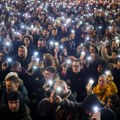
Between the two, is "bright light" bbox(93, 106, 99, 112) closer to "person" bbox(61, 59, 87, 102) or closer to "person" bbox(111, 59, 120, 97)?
"person" bbox(61, 59, 87, 102)

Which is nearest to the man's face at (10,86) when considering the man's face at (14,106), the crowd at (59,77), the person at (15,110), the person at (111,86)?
the crowd at (59,77)

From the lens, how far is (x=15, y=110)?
5336 mm

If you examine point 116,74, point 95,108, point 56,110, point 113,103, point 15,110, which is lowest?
point 116,74

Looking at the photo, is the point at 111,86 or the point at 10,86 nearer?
the point at 10,86

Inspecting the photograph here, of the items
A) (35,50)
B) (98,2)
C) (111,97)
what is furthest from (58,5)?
(111,97)

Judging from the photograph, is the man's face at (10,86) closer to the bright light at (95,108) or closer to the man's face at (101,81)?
the bright light at (95,108)

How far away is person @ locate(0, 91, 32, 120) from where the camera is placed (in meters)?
5.32

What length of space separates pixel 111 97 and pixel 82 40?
661cm

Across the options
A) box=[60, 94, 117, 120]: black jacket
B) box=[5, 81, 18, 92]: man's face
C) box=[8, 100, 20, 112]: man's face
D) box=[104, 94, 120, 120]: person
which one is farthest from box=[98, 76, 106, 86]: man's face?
box=[8, 100, 20, 112]: man's face

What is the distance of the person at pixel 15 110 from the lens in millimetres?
5316

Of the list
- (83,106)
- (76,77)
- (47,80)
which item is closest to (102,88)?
(76,77)

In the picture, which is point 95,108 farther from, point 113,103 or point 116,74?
point 116,74

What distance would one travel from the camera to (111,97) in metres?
6.62

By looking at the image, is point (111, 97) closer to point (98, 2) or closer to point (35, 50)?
point (35, 50)
